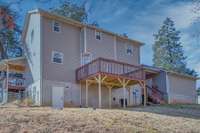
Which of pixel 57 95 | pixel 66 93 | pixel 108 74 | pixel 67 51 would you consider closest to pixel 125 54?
pixel 67 51

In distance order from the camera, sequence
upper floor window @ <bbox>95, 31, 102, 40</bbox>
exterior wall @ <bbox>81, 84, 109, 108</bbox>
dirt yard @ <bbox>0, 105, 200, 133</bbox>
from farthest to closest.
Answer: upper floor window @ <bbox>95, 31, 102, 40</bbox>, exterior wall @ <bbox>81, 84, 109, 108</bbox>, dirt yard @ <bbox>0, 105, 200, 133</bbox>

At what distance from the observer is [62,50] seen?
23172mm

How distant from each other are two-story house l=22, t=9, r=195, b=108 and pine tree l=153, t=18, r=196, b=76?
19.2 meters

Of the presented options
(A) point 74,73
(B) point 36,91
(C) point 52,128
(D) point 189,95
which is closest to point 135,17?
(A) point 74,73

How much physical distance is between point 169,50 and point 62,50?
26.2 meters

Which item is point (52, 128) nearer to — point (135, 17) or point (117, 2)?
point (117, 2)

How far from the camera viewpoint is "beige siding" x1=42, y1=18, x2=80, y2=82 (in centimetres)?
2214

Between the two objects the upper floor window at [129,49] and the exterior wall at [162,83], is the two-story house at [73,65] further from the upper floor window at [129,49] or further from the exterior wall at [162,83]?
the exterior wall at [162,83]

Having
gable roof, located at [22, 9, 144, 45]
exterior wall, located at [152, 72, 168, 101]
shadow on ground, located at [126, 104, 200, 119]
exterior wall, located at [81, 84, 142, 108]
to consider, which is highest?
gable roof, located at [22, 9, 144, 45]

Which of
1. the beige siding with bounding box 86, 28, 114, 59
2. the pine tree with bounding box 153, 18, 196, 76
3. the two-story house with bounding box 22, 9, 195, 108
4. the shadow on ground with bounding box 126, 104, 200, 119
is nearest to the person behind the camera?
the shadow on ground with bounding box 126, 104, 200, 119

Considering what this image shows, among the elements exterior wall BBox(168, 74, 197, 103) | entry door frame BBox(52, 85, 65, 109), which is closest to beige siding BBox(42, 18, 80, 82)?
entry door frame BBox(52, 85, 65, 109)

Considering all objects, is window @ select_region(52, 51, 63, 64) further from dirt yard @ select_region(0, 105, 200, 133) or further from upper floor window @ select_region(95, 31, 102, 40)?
dirt yard @ select_region(0, 105, 200, 133)

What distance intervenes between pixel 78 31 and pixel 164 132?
13.7 m

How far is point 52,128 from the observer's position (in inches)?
440
